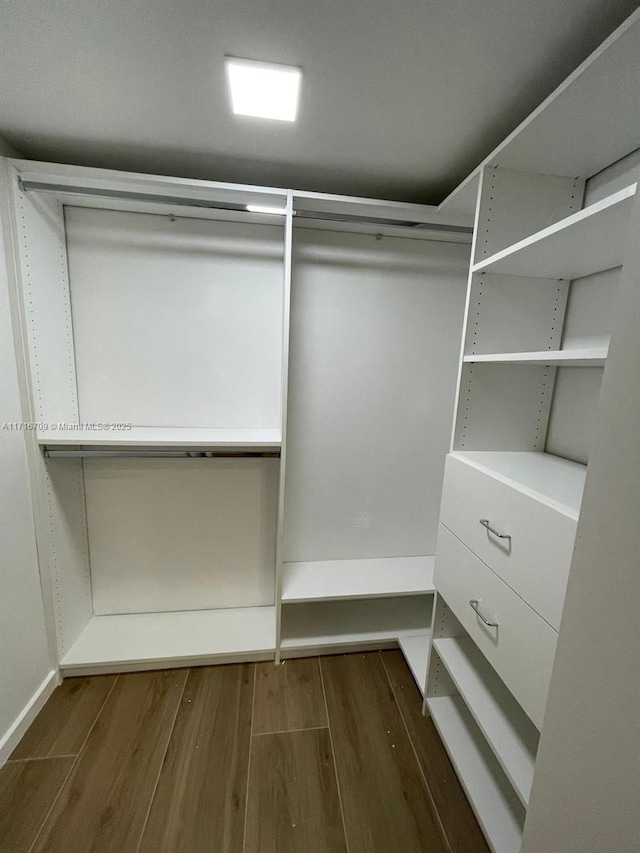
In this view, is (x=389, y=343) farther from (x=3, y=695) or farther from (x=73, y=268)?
(x=3, y=695)

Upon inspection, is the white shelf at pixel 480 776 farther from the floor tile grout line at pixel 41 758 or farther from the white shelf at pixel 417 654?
the floor tile grout line at pixel 41 758

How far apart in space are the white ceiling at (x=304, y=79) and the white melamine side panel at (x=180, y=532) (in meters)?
1.32

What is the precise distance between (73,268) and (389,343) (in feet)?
4.99

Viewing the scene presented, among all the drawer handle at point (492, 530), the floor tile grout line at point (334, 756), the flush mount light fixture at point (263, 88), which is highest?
the flush mount light fixture at point (263, 88)

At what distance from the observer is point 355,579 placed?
175 centimetres

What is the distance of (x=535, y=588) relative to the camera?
868mm

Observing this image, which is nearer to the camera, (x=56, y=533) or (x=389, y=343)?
(x=56, y=533)

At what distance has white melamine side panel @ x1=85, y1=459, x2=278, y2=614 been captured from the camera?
171 centimetres

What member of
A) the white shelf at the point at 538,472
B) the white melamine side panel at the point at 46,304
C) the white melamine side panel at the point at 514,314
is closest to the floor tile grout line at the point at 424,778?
the white shelf at the point at 538,472

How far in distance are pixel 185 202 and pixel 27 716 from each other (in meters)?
2.13

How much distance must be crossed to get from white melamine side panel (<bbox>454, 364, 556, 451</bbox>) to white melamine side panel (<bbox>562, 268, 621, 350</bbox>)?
151 mm

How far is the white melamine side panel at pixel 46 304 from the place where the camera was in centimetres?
129

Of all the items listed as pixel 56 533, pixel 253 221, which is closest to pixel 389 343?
pixel 253 221

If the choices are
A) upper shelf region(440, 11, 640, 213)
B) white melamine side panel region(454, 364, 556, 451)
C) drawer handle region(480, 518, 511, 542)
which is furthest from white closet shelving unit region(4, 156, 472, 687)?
drawer handle region(480, 518, 511, 542)
